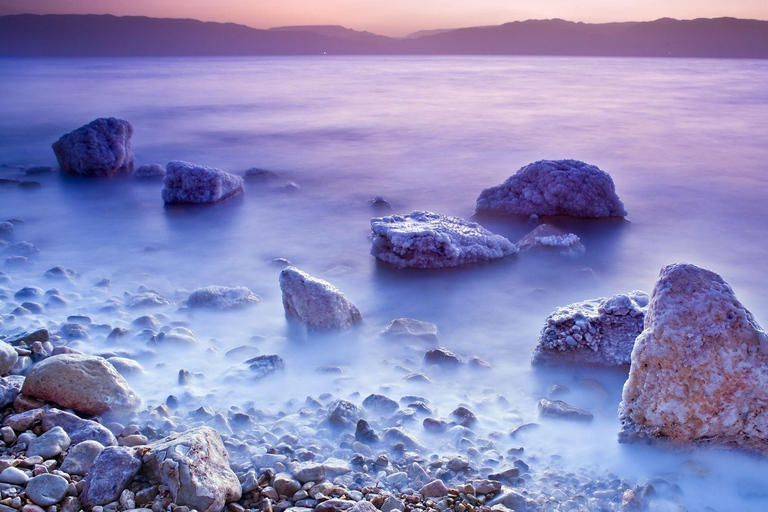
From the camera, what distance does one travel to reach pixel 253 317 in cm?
337

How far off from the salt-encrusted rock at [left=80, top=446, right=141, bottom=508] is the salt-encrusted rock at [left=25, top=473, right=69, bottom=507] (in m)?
0.06

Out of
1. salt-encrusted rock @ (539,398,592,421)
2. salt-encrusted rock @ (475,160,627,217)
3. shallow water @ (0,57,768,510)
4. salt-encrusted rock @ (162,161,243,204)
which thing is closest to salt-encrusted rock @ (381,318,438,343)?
shallow water @ (0,57,768,510)

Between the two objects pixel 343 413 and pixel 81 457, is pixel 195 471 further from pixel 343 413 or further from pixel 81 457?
pixel 343 413

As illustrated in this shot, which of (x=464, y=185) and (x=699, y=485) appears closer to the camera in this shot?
(x=699, y=485)

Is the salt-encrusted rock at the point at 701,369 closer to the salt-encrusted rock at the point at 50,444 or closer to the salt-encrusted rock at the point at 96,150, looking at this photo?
the salt-encrusted rock at the point at 50,444

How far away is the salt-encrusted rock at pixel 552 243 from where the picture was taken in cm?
439

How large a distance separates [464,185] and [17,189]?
15.4 feet

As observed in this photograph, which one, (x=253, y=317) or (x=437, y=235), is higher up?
(x=437, y=235)

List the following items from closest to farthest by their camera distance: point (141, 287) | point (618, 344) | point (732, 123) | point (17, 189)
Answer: point (618, 344)
point (141, 287)
point (17, 189)
point (732, 123)

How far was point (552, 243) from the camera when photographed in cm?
441

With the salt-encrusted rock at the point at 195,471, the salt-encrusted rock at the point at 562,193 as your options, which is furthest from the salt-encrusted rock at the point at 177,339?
the salt-encrusted rock at the point at 562,193

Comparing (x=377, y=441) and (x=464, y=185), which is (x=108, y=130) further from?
(x=377, y=441)

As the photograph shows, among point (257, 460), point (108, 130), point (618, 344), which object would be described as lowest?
point (257, 460)

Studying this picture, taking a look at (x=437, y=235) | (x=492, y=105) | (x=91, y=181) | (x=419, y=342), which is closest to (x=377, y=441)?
(x=419, y=342)
